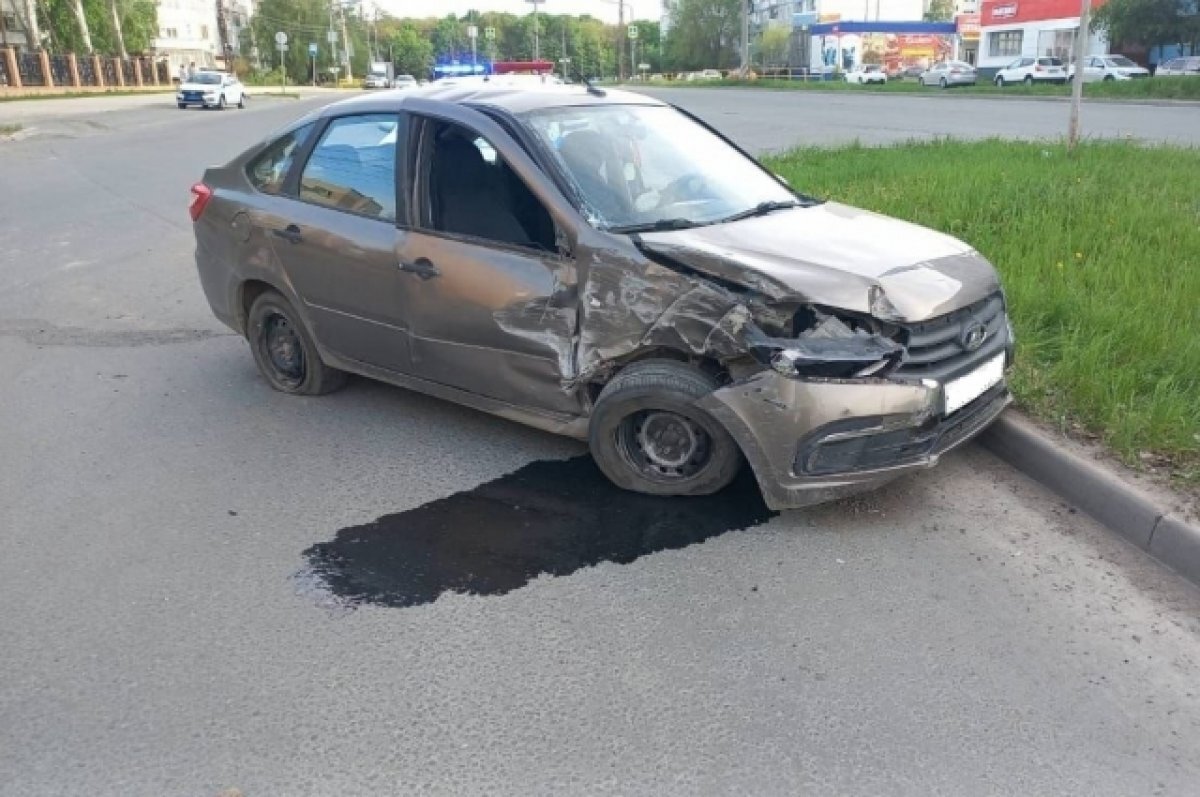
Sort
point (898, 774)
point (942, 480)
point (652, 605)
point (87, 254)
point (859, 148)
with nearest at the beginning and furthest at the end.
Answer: point (898, 774), point (652, 605), point (942, 480), point (87, 254), point (859, 148)

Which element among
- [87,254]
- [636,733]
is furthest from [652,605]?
[87,254]

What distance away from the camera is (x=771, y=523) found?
13.5 feet

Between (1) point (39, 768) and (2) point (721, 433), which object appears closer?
(1) point (39, 768)

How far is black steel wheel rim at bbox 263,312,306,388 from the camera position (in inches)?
224

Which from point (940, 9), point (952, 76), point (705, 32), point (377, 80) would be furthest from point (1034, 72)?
point (940, 9)

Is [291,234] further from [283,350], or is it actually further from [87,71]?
[87,71]

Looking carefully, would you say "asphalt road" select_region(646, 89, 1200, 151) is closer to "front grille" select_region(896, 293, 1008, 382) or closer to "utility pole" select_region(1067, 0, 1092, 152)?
"utility pole" select_region(1067, 0, 1092, 152)

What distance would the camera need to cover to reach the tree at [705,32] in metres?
98.6

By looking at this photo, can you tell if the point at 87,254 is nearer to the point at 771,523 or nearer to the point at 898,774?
the point at 771,523

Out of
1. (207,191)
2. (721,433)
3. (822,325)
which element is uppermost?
(207,191)

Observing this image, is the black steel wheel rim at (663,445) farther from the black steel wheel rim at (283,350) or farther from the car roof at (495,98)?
the black steel wheel rim at (283,350)

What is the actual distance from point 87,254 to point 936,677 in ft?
31.1

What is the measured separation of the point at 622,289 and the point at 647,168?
99cm

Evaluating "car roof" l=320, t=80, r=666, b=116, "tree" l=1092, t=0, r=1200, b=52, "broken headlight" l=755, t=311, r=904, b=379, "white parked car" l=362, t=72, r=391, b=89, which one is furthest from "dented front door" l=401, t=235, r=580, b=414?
"white parked car" l=362, t=72, r=391, b=89
